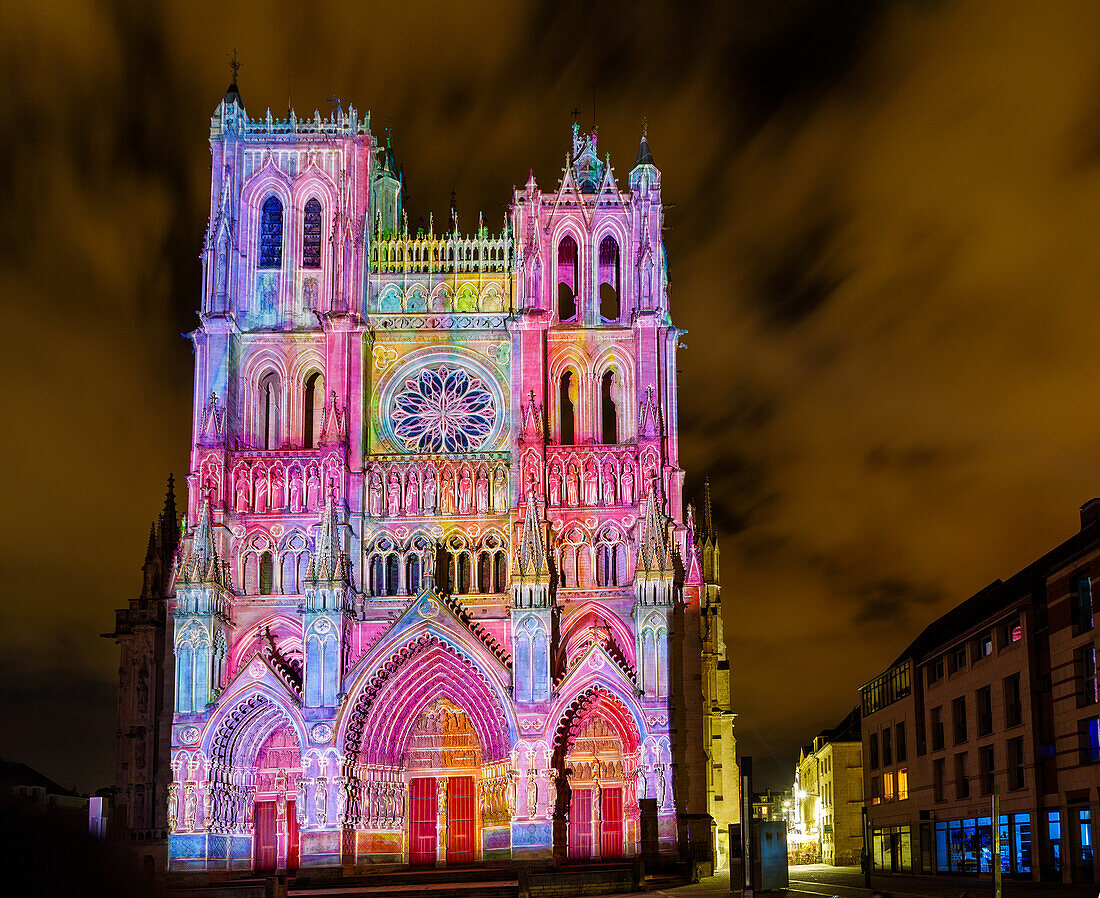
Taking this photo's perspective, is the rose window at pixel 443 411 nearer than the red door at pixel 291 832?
No

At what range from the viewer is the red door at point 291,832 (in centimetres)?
4984

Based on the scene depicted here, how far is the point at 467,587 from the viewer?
52.9m

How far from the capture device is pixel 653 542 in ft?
165

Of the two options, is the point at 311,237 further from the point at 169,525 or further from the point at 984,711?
the point at 984,711

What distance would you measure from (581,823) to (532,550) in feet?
34.7

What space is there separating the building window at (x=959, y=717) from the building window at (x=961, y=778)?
58 centimetres

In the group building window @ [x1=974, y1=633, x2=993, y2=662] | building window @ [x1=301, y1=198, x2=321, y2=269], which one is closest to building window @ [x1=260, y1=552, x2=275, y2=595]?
→ building window @ [x1=301, y1=198, x2=321, y2=269]

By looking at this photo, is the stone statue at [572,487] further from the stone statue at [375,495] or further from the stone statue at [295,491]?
the stone statue at [295,491]

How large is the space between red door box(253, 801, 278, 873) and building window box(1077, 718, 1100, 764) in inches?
1130

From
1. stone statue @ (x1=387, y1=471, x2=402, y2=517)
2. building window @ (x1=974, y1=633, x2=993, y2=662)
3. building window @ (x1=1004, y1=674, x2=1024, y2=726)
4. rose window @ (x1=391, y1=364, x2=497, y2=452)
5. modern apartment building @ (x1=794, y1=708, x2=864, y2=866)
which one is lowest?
modern apartment building @ (x1=794, y1=708, x2=864, y2=866)

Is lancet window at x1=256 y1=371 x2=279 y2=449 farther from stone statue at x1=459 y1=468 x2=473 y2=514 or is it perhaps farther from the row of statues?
stone statue at x1=459 y1=468 x2=473 y2=514

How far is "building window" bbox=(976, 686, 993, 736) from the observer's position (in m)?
46.2

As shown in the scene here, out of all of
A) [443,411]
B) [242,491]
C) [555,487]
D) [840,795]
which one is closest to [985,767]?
[555,487]

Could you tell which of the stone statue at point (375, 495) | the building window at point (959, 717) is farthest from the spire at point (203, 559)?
the building window at point (959, 717)
